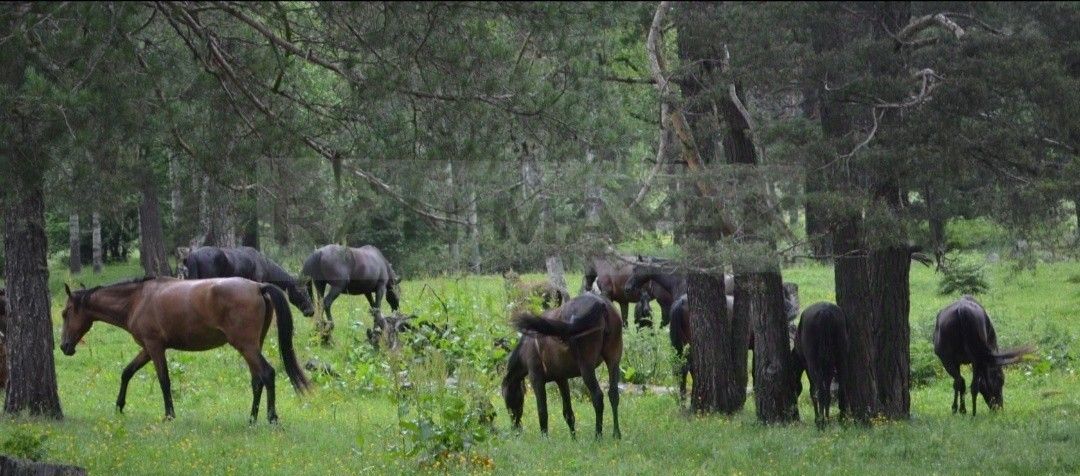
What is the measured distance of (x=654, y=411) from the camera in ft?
56.5

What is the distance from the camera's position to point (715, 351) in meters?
16.4

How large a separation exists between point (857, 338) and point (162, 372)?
25.4 feet

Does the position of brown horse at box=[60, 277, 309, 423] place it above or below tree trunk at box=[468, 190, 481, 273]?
below

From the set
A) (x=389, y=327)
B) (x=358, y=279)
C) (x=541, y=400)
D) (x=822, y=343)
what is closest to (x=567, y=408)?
(x=541, y=400)

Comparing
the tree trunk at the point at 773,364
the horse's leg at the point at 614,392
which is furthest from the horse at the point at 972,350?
the horse's leg at the point at 614,392

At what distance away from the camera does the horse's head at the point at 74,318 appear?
16.9 m

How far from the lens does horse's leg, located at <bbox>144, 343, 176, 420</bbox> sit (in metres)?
16.1

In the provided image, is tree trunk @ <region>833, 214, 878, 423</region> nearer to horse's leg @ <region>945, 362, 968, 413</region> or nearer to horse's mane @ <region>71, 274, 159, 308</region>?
horse's leg @ <region>945, 362, 968, 413</region>

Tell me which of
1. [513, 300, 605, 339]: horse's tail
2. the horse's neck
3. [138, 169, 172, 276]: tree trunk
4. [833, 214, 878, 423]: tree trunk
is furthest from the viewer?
[138, 169, 172, 276]: tree trunk

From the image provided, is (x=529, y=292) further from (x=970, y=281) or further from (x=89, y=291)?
(x=970, y=281)

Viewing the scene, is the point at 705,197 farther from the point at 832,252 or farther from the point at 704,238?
the point at 832,252

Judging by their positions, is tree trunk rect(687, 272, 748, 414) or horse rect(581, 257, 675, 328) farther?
horse rect(581, 257, 675, 328)

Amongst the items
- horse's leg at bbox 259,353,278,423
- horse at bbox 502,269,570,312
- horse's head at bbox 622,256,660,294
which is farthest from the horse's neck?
horse's head at bbox 622,256,660,294

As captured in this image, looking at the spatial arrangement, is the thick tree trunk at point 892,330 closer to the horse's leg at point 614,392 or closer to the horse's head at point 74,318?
the horse's leg at point 614,392
